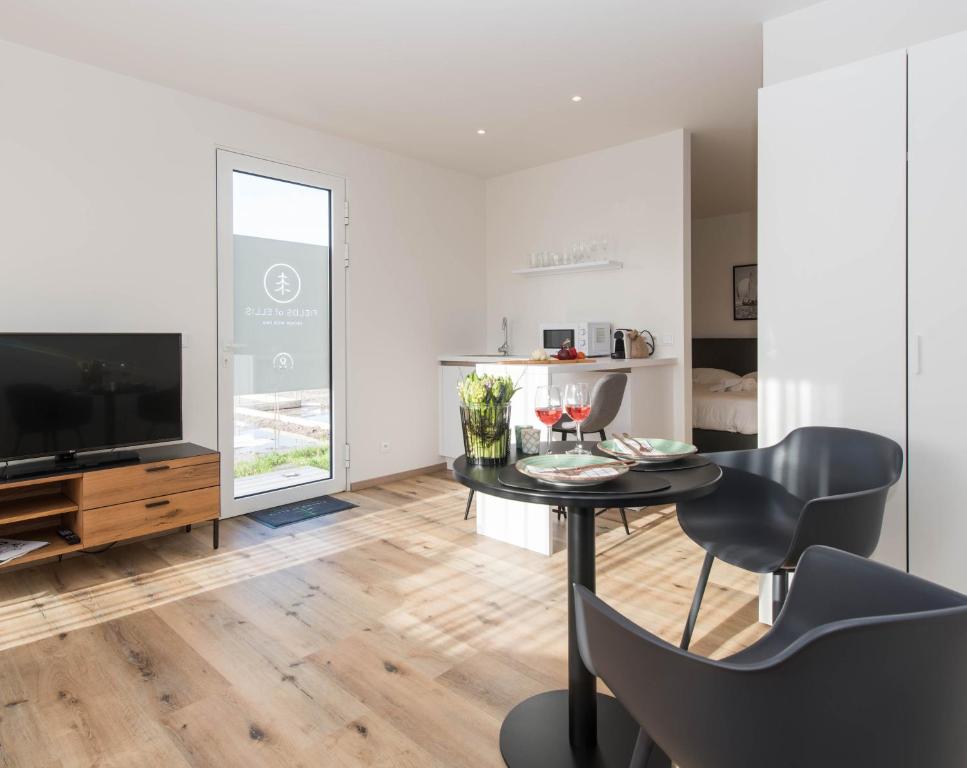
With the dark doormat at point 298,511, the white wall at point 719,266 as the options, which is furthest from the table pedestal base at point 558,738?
the white wall at point 719,266

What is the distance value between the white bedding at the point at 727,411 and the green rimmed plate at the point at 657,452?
358 cm

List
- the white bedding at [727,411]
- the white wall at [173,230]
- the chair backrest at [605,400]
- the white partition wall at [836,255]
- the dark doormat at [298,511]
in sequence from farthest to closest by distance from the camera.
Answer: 1. the white bedding at [727,411]
2. the dark doormat at [298,511]
3. the chair backrest at [605,400]
4. the white wall at [173,230]
5. the white partition wall at [836,255]

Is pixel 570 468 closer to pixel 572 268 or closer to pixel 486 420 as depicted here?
pixel 486 420

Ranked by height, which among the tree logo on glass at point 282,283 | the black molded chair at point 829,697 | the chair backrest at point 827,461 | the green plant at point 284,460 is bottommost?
the green plant at point 284,460

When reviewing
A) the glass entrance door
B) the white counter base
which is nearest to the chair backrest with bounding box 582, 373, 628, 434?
the white counter base

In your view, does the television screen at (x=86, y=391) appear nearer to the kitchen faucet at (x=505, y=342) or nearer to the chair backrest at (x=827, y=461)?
the kitchen faucet at (x=505, y=342)

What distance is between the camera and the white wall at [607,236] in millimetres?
4645

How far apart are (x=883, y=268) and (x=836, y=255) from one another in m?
0.17

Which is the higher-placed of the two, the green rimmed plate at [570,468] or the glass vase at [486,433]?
the glass vase at [486,433]

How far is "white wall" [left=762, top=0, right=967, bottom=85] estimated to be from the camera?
97.3 inches

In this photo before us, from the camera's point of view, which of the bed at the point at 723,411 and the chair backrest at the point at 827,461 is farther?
the bed at the point at 723,411

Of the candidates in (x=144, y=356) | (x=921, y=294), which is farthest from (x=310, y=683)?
(x=921, y=294)

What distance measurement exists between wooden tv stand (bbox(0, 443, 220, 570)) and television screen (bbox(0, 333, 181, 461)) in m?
0.18

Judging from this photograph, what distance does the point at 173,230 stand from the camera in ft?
12.4
